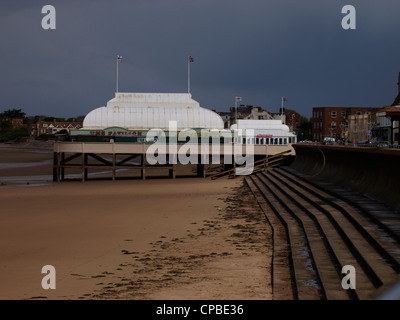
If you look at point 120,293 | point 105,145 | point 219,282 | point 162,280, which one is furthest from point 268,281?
point 105,145

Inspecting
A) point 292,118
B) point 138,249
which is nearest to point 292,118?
point 292,118

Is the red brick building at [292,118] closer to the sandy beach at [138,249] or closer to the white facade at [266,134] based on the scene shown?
the white facade at [266,134]

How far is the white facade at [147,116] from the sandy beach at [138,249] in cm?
4284

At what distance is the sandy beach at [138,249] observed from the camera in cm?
1027

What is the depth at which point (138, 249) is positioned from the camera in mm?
14492

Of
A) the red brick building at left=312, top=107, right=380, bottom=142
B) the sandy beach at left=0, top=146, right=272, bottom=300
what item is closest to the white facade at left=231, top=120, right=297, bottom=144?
the red brick building at left=312, top=107, right=380, bottom=142

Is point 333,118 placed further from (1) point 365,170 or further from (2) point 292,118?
(1) point 365,170

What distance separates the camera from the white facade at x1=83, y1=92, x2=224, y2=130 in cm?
6906

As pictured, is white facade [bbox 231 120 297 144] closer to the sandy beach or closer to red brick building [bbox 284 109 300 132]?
the sandy beach

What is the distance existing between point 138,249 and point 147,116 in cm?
5565

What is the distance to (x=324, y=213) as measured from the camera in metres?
15.7

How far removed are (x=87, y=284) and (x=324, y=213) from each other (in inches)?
306

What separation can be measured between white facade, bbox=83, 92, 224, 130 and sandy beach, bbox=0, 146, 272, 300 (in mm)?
42840

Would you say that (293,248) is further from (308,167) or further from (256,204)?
(308,167)
